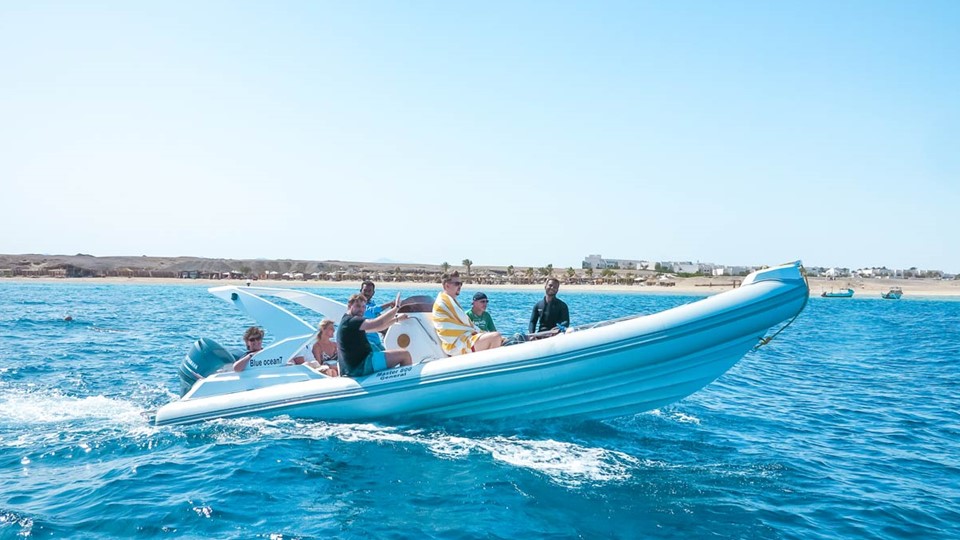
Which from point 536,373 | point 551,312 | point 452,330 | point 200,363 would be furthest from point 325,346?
point 536,373

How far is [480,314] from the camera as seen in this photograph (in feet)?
28.8

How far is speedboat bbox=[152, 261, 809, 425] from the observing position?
22.3ft

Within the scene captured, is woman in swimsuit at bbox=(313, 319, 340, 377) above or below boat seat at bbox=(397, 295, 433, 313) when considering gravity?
below

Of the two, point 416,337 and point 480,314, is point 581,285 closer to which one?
point 480,314

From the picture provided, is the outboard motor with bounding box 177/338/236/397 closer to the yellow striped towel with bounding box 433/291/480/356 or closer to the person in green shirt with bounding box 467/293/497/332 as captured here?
the yellow striped towel with bounding box 433/291/480/356

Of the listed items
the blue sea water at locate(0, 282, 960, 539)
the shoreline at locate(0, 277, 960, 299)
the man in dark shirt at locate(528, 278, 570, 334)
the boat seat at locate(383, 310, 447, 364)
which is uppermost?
the man in dark shirt at locate(528, 278, 570, 334)

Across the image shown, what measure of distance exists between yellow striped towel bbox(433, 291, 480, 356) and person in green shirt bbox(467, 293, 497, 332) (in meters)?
0.62

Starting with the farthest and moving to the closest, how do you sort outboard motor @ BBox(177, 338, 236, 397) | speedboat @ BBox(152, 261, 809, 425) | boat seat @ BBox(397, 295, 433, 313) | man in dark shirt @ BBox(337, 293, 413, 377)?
1. outboard motor @ BBox(177, 338, 236, 397)
2. boat seat @ BBox(397, 295, 433, 313)
3. man in dark shirt @ BBox(337, 293, 413, 377)
4. speedboat @ BBox(152, 261, 809, 425)

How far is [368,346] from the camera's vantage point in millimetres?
7793

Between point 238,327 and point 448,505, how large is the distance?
1884cm

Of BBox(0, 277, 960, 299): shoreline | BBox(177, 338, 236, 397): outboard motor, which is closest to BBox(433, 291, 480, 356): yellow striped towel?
BBox(177, 338, 236, 397): outboard motor

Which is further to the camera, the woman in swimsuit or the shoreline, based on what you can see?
the shoreline

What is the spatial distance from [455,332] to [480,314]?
0.98 metres

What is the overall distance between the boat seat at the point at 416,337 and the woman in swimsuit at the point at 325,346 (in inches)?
40.7
